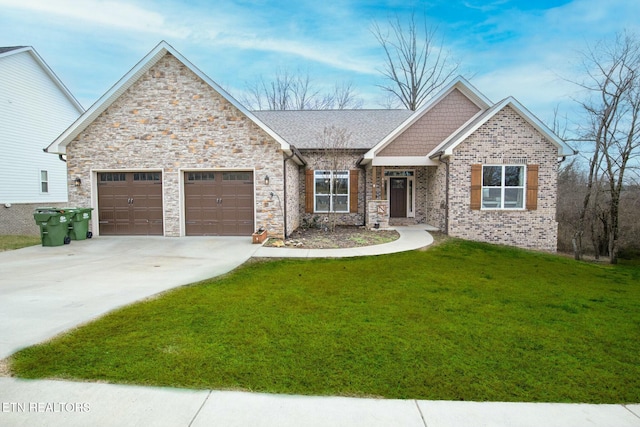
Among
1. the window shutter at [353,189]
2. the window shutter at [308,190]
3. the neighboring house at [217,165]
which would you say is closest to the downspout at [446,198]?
the neighboring house at [217,165]

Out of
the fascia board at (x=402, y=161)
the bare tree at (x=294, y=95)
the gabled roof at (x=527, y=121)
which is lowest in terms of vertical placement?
the fascia board at (x=402, y=161)

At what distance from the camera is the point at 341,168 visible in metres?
15.5

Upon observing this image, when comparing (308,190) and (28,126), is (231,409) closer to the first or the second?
(308,190)

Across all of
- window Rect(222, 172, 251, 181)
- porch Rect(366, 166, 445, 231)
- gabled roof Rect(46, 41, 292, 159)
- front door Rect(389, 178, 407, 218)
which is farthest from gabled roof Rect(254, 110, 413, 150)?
gabled roof Rect(46, 41, 292, 159)

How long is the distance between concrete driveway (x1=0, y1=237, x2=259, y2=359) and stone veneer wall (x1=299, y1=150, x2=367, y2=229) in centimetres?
455

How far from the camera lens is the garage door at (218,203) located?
1199 cm

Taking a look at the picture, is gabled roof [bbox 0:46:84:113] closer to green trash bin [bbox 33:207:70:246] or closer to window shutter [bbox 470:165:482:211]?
green trash bin [bbox 33:207:70:246]

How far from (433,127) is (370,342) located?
11.8 meters

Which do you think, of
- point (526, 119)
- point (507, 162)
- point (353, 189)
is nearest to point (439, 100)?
point (526, 119)

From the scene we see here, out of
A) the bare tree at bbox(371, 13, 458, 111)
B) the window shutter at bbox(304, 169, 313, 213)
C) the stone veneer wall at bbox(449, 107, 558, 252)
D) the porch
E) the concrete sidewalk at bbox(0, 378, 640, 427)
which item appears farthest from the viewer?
the bare tree at bbox(371, 13, 458, 111)

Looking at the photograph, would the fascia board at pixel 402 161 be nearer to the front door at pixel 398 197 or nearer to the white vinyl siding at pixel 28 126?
the front door at pixel 398 197

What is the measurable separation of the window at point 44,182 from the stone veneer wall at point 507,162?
20.0m

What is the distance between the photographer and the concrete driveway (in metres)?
4.62

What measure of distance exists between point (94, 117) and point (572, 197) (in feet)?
70.5
